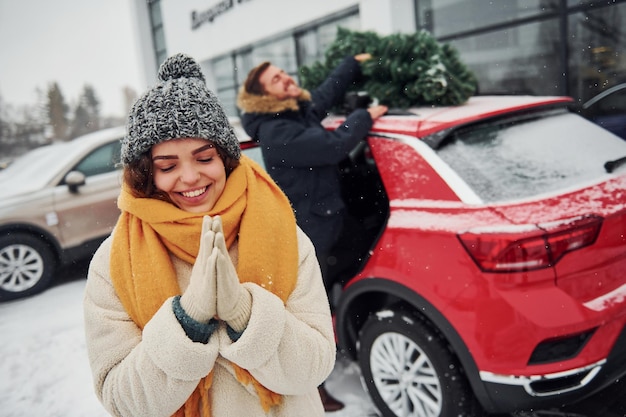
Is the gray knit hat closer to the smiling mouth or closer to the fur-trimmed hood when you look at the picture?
the smiling mouth

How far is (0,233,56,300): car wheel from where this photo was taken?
4.99m

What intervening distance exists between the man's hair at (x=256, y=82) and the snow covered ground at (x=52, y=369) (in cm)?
185

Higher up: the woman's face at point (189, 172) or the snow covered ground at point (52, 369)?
the woman's face at point (189, 172)

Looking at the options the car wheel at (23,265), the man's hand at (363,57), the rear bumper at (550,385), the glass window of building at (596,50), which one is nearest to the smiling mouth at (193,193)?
the rear bumper at (550,385)

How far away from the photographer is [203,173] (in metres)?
1.20

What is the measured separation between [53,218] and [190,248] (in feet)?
15.1

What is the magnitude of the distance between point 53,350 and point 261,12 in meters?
9.01

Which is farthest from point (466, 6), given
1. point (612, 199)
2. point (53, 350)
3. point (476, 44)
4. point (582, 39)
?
point (53, 350)

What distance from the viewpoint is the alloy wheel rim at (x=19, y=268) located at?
500 centimetres

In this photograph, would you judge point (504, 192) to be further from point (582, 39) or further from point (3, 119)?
point (3, 119)

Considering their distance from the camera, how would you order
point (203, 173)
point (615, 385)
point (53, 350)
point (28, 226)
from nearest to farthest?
point (203, 173)
point (615, 385)
point (53, 350)
point (28, 226)

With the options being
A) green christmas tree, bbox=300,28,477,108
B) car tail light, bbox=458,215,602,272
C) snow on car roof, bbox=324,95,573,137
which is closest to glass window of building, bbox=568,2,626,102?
green christmas tree, bbox=300,28,477,108

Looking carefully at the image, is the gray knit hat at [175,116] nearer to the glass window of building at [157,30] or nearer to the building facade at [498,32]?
the building facade at [498,32]

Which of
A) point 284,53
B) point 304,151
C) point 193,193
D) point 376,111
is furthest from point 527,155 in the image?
point 284,53
